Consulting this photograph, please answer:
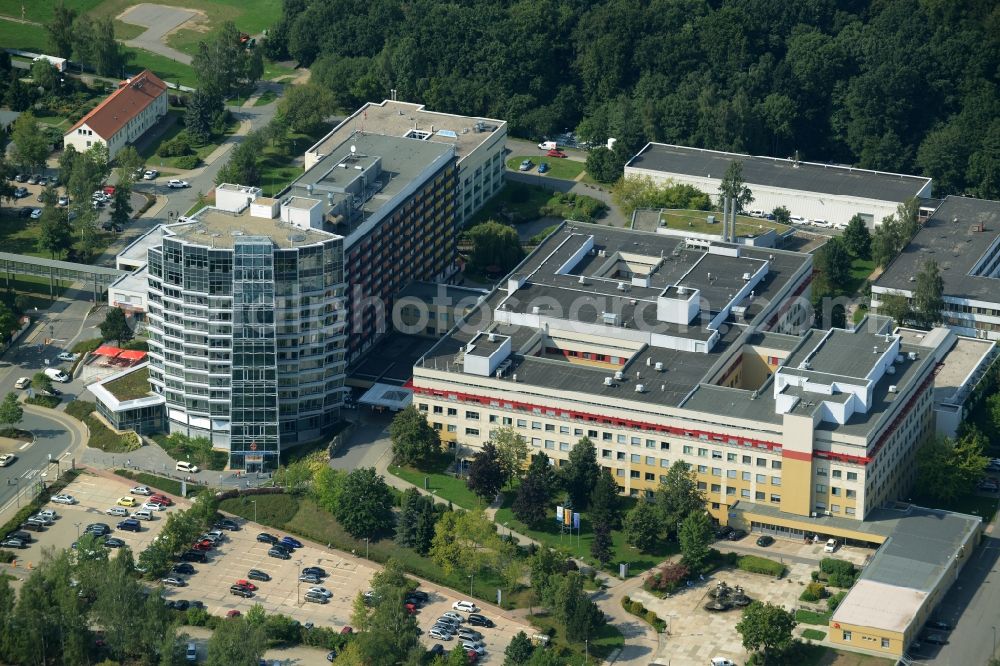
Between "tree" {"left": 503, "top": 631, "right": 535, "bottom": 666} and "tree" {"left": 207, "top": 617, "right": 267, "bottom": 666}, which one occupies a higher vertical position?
"tree" {"left": 207, "top": 617, "right": 267, "bottom": 666}

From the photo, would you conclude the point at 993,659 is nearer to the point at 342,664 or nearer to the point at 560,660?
the point at 560,660

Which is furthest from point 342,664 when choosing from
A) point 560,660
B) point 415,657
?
point 560,660

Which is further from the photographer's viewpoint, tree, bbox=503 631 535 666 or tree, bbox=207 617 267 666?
tree, bbox=503 631 535 666

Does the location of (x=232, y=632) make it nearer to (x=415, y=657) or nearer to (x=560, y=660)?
(x=415, y=657)

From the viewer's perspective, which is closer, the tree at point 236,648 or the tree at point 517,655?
the tree at point 236,648

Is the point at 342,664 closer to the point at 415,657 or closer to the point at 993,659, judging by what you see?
the point at 415,657

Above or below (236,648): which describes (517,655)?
below

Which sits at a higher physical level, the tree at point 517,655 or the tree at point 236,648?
the tree at point 236,648

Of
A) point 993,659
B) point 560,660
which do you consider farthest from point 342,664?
point 993,659

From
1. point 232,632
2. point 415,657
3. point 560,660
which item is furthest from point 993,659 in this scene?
point 232,632

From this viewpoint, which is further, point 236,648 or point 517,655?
point 517,655
